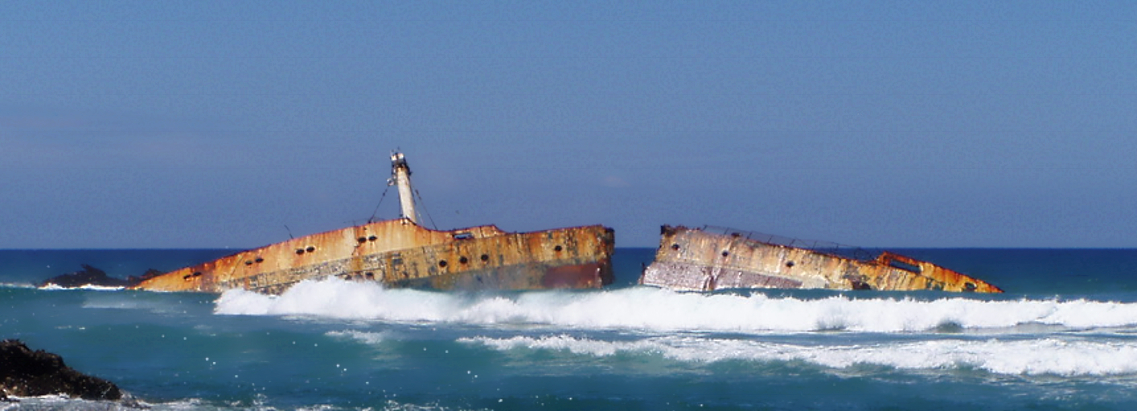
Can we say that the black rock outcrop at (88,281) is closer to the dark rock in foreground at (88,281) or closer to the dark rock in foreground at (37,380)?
the dark rock in foreground at (88,281)

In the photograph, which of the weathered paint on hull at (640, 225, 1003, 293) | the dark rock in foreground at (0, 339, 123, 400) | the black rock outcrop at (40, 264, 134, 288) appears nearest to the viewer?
the dark rock in foreground at (0, 339, 123, 400)

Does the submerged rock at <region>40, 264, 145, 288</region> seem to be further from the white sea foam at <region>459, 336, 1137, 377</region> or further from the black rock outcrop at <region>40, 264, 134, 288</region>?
the white sea foam at <region>459, 336, 1137, 377</region>

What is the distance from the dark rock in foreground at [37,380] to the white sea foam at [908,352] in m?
7.72

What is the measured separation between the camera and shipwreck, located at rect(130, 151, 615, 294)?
31688mm

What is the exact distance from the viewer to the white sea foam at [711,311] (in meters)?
25.1

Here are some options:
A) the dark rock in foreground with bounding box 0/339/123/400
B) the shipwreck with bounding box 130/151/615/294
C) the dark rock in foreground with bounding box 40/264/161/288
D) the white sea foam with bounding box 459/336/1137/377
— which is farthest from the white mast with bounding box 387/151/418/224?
the dark rock in foreground with bounding box 0/339/123/400

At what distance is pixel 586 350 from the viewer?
65.8ft

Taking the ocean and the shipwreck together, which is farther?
the shipwreck

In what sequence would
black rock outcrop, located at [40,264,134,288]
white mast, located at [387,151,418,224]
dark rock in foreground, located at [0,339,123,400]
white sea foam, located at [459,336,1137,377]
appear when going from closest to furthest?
dark rock in foreground, located at [0,339,123,400], white sea foam, located at [459,336,1137,377], white mast, located at [387,151,418,224], black rock outcrop, located at [40,264,134,288]

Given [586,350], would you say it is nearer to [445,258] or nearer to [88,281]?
[445,258]

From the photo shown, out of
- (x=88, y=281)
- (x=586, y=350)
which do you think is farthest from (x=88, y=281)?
(x=586, y=350)

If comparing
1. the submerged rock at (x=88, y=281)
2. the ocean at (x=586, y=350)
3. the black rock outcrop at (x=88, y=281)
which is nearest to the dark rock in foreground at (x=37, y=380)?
the ocean at (x=586, y=350)

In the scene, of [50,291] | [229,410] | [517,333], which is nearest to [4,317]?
[50,291]

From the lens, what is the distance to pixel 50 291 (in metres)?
37.0
